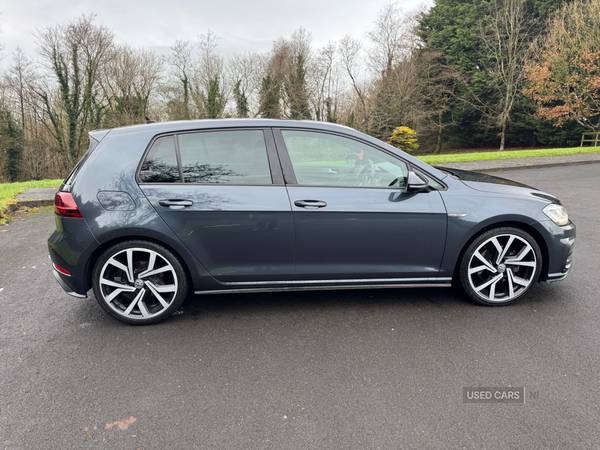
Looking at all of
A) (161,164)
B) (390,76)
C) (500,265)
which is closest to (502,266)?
(500,265)

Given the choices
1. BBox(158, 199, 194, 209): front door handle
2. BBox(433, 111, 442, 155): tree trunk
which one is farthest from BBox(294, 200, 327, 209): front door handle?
BBox(433, 111, 442, 155): tree trunk

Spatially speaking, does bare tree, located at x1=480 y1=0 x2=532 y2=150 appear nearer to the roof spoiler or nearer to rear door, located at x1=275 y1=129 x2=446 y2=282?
rear door, located at x1=275 y1=129 x2=446 y2=282

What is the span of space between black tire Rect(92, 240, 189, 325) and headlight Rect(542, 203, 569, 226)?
3.19 m

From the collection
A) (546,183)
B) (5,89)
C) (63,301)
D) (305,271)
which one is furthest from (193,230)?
(5,89)

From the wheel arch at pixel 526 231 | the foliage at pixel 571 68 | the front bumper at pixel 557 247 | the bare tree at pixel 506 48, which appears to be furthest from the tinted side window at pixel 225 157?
the bare tree at pixel 506 48

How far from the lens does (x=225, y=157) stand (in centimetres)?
314

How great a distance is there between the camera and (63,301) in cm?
368

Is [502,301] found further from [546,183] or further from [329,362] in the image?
[546,183]

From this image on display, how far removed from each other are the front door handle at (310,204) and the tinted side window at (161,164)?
1.01m

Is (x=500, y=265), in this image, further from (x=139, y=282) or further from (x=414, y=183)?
(x=139, y=282)

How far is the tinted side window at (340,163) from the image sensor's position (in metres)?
3.18

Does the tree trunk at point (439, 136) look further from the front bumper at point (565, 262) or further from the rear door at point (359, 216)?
the rear door at point (359, 216)

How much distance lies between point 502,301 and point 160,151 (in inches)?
127

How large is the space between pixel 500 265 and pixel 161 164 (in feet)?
9.92
